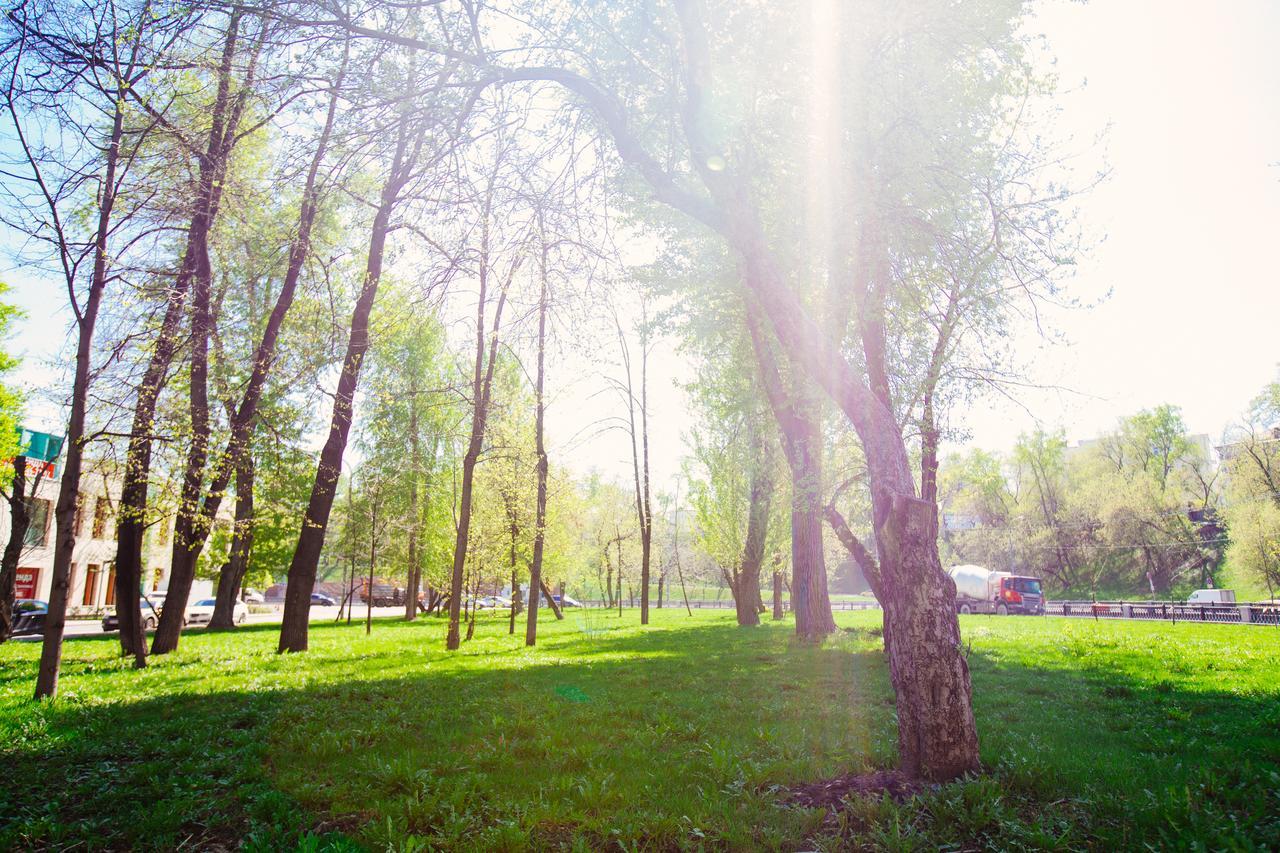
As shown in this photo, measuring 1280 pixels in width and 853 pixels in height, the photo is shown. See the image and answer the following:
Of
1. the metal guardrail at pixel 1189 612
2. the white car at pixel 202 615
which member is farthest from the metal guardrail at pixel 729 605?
the white car at pixel 202 615

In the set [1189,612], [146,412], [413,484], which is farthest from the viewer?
[1189,612]

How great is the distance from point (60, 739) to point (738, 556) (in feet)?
80.9

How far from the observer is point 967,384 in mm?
10023

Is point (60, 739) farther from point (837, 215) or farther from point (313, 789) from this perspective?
point (837, 215)

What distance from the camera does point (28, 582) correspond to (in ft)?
132

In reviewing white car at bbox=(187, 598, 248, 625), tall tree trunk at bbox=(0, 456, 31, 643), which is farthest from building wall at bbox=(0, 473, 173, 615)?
tall tree trunk at bbox=(0, 456, 31, 643)

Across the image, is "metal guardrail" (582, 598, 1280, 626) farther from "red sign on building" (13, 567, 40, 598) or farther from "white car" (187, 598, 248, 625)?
"red sign on building" (13, 567, 40, 598)

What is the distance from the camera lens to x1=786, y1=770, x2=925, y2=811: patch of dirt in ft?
15.6

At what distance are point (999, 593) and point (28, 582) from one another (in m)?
57.5

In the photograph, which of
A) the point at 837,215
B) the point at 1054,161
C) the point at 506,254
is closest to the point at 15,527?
the point at 506,254

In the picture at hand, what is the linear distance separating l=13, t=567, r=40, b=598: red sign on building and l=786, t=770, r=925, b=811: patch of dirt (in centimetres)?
5063

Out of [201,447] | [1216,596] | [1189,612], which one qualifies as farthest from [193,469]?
[1216,596]

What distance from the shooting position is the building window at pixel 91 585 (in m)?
44.9

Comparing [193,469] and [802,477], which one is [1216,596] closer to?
[802,477]
